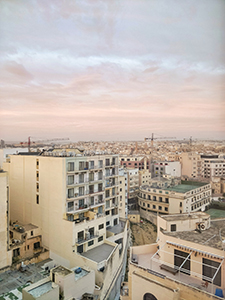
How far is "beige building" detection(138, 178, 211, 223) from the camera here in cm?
994

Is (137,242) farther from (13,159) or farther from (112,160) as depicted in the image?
A: (13,159)

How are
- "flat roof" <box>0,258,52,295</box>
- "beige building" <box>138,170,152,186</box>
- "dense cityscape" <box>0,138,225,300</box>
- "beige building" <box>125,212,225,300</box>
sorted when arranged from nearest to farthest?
"beige building" <box>125,212,225,300</box>, "dense cityscape" <box>0,138,225,300</box>, "flat roof" <box>0,258,52,295</box>, "beige building" <box>138,170,152,186</box>

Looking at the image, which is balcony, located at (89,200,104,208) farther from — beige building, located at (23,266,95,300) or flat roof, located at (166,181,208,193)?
flat roof, located at (166,181,208,193)

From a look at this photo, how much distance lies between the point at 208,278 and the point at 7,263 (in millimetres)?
4193

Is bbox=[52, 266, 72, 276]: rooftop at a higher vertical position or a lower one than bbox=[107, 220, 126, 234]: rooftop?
higher

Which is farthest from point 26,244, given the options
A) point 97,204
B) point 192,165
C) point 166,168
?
point 192,165

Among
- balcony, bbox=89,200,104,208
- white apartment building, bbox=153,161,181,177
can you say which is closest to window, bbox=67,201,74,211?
balcony, bbox=89,200,104,208

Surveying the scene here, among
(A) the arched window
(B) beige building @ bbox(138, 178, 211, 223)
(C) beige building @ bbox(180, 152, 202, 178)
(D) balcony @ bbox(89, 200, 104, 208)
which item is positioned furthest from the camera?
(C) beige building @ bbox(180, 152, 202, 178)

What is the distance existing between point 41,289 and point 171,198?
759 cm

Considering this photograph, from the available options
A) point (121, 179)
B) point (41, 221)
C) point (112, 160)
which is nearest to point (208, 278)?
point (41, 221)

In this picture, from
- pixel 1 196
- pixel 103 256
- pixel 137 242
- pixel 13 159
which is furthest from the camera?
pixel 137 242

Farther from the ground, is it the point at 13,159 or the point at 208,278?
the point at 13,159

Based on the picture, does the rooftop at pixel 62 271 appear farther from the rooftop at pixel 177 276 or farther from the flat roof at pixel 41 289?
the rooftop at pixel 177 276

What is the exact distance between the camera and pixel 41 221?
6.34 meters
